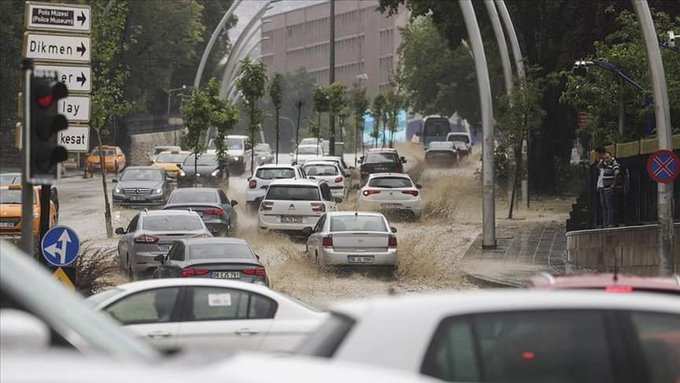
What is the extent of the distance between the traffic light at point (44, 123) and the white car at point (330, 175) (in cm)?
3949

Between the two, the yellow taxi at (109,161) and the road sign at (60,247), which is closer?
the road sign at (60,247)

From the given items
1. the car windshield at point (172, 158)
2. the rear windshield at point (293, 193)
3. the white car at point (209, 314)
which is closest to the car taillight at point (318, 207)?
the rear windshield at point (293, 193)

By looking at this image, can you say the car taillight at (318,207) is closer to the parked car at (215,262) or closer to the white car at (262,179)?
the white car at (262,179)

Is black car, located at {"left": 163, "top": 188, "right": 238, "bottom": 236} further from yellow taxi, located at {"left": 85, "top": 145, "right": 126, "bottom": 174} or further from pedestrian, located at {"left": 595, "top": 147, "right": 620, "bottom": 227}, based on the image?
yellow taxi, located at {"left": 85, "top": 145, "right": 126, "bottom": 174}

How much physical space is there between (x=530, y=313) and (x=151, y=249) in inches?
906

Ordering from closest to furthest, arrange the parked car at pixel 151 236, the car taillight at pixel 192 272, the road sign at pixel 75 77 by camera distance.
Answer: the road sign at pixel 75 77, the car taillight at pixel 192 272, the parked car at pixel 151 236

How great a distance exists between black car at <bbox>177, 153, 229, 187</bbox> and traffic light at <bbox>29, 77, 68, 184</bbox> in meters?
46.5

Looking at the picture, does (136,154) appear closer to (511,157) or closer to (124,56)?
(124,56)

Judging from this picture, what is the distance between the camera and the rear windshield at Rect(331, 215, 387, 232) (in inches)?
1241

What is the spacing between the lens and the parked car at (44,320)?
4086 mm

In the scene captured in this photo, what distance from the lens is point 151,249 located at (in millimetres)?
29219

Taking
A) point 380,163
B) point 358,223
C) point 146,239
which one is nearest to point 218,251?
A: point 146,239

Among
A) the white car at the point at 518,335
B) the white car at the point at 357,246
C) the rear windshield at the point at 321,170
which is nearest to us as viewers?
the white car at the point at 518,335

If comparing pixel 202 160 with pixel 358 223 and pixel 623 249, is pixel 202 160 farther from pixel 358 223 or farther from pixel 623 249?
pixel 623 249
